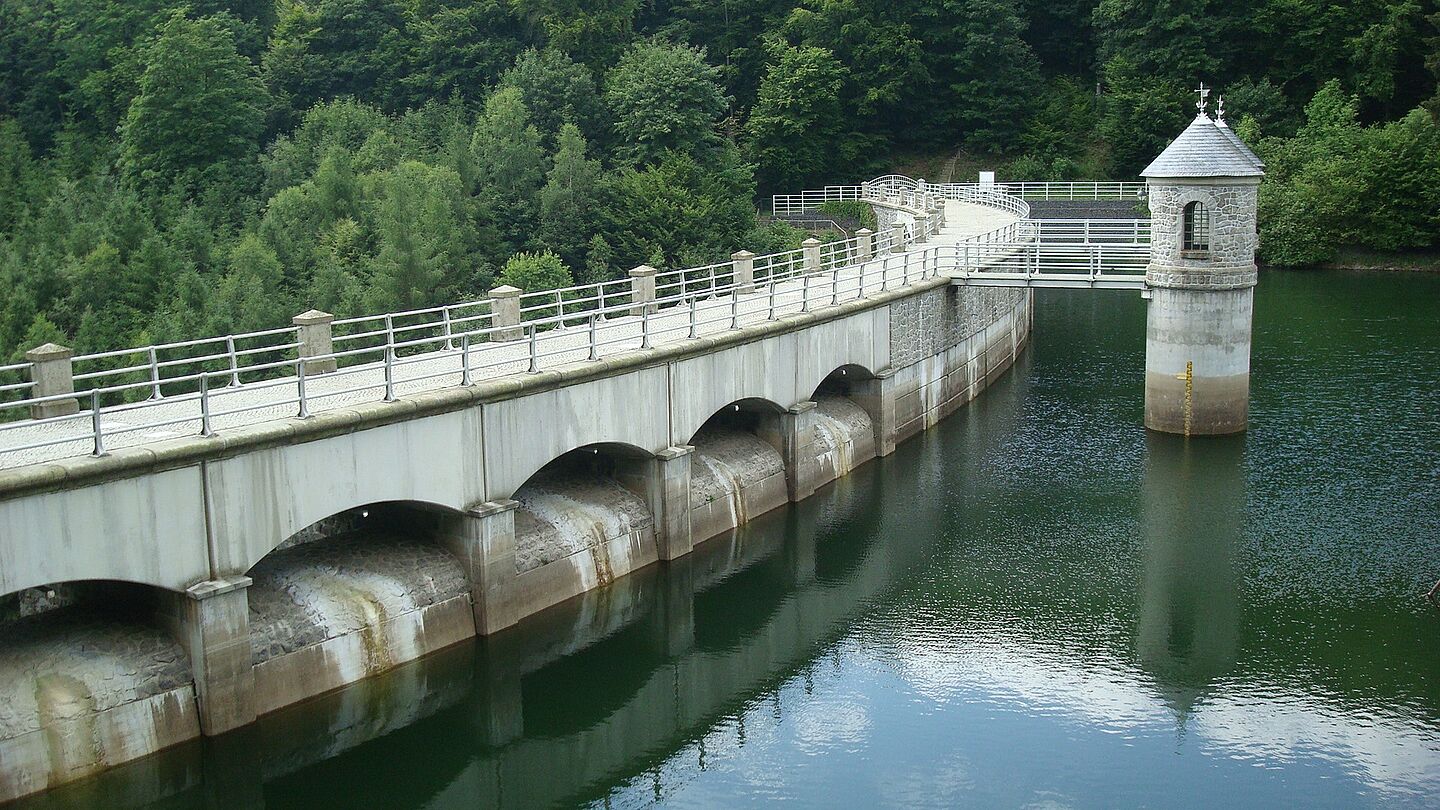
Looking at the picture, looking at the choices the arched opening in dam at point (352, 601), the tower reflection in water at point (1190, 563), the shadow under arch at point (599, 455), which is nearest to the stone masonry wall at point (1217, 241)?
the tower reflection in water at point (1190, 563)

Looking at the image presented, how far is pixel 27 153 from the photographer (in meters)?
86.6

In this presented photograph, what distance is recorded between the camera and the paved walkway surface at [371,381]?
2258 cm

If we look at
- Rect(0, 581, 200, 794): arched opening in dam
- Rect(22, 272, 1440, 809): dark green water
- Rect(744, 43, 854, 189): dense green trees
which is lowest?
Rect(22, 272, 1440, 809): dark green water

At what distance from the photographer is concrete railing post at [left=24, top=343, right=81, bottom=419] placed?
2312 cm

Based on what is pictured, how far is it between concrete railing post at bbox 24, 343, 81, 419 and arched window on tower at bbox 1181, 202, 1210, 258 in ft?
95.8

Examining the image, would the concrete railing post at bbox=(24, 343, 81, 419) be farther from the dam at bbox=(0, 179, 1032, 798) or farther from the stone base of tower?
the stone base of tower

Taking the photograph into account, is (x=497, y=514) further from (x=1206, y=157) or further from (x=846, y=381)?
(x=1206, y=157)

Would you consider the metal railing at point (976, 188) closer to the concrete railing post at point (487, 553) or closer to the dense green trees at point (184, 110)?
the dense green trees at point (184, 110)

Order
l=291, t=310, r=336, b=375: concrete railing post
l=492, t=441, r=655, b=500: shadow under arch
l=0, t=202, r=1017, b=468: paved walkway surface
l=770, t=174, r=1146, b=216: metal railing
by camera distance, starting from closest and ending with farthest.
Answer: l=0, t=202, r=1017, b=468: paved walkway surface → l=291, t=310, r=336, b=375: concrete railing post → l=492, t=441, r=655, b=500: shadow under arch → l=770, t=174, r=1146, b=216: metal railing

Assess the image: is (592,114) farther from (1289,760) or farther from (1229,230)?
(1289,760)

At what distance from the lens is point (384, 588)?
84.7 ft

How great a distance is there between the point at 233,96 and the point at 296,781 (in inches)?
2693

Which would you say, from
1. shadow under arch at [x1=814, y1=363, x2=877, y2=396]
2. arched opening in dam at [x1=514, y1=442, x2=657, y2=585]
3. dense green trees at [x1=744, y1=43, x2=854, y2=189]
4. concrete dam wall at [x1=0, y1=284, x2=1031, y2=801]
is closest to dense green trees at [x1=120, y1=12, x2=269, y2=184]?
dense green trees at [x1=744, y1=43, x2=854, y2=189]

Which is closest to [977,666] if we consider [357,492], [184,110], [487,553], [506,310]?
[487,553]
